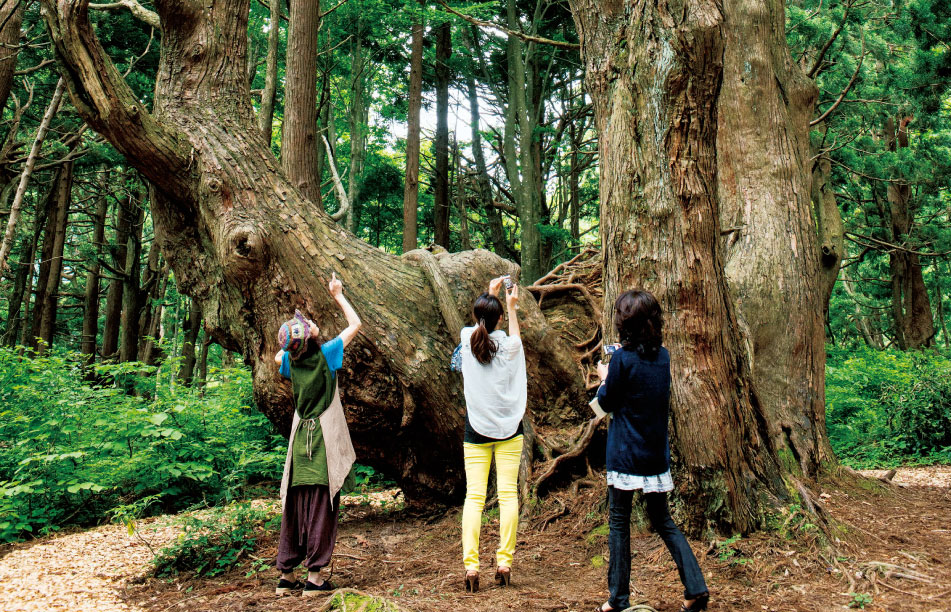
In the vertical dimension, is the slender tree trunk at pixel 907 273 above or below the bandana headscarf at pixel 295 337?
above

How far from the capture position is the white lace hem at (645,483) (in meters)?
3.26

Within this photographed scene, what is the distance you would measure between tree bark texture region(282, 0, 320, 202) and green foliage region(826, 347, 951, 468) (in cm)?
847

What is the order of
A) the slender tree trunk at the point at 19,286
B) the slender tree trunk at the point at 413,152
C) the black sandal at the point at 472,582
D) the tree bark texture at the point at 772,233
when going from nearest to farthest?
the black sandal at the point at 472,582 < the tree bark texture at the point at 772,233 < the slender tree trunk at the point at 413,152 < the slender tree trunk at the point at 19,286

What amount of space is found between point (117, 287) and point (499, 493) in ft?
55.7

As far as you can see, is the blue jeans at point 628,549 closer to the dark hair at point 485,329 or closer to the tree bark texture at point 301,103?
the dark hair at point 485,329

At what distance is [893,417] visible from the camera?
31.3 ft

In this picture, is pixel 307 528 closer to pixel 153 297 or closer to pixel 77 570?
pixel 77 570

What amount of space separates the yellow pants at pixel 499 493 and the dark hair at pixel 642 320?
113 centimetres

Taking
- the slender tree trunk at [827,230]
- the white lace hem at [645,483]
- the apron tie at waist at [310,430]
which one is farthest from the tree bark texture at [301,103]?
the slender tree trunk at [827,230]

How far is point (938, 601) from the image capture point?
10.8 feet

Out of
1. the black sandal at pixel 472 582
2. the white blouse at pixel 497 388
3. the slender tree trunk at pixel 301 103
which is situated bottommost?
the black sandal at pixel 472 582

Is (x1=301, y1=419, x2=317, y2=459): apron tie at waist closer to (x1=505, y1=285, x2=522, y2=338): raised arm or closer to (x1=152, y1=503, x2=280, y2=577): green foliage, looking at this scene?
(x1=505, y1=285, x2=522, y2=338): raised arm

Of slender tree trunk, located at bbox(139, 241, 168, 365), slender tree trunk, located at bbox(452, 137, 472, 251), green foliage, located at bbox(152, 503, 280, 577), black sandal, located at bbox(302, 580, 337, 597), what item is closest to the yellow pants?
black sandal, located at bbox(302, 580, 337, 597)

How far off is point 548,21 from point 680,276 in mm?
13377
